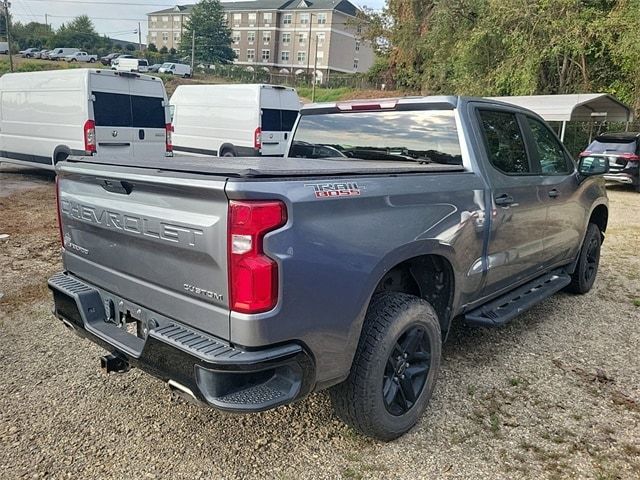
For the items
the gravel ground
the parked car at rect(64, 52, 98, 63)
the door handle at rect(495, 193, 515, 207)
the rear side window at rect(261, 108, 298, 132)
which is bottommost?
the gravel ground

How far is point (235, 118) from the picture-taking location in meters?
12.7

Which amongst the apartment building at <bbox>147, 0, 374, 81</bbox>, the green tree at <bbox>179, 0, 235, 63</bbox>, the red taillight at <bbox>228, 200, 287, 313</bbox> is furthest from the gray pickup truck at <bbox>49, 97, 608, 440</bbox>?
the green tree at <bbox>179, 0, 235, 63</bbox>

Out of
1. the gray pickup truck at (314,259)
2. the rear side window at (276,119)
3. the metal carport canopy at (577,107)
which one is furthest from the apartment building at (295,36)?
the gray pickup truck at (314,259)

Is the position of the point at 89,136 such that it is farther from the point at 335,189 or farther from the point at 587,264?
the point at 335,189

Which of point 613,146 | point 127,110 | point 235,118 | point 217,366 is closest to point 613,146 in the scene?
point 613,146

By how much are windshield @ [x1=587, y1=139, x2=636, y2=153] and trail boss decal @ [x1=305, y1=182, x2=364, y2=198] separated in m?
14.2

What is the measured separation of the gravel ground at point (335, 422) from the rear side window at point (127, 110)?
6286 mm

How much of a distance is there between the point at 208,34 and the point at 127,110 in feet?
232

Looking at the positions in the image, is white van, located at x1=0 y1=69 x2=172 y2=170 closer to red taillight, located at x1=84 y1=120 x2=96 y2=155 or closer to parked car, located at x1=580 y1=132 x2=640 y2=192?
red taillight, located at x1=84 y1=120 x2=96 y2=155

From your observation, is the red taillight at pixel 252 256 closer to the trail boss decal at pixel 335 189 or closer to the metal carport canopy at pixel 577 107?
the trail boss decal at pixel 335 189

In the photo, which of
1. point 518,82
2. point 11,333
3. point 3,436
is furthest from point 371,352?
Result: point 518,82

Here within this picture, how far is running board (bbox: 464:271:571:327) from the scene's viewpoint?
352 cm

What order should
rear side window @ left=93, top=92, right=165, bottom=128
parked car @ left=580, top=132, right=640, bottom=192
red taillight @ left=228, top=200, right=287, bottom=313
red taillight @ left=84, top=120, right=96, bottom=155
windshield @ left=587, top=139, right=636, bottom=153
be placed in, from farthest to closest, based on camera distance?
windshield @ left=587, top=139, right=636, bottom=153 → parked car @ left=580, top=132, right=640, bottom=192 → rear side window @ left=93, top=92, right=165, bottom=128 → red taillight @ left=84, top=120, right=96, bottom=155 → red taillight @ left=228, top=200, right=287, bottom=313

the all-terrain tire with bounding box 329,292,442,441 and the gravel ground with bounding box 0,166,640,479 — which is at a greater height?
the all-terrain tire with bounding box 329,292,442,441
